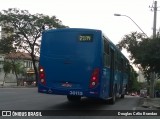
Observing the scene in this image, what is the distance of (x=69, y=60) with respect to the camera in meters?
18.2

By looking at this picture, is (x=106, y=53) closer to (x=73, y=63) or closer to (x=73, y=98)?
(x=73, y=63)

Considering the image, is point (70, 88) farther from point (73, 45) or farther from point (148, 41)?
point (148, 41)

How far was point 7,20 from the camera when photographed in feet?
255

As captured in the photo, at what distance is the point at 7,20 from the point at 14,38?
3.32 m

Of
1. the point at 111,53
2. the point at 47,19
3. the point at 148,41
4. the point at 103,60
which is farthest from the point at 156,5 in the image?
the point at 47,19

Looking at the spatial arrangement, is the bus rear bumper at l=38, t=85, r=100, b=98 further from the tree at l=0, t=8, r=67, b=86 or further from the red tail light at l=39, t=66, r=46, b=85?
the tree at l=0, t=8, r=67, b=86

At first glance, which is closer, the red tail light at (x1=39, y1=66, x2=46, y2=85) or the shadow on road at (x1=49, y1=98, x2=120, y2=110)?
the red tail light at (x1=39, y1=66, x2=46, y2=85)

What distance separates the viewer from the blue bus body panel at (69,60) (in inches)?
710

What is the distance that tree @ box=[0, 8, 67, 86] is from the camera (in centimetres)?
7719

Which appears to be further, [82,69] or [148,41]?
[148,41]

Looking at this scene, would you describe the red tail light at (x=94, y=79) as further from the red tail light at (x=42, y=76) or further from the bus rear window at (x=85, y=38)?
the red tail light at (x=42, y=76)

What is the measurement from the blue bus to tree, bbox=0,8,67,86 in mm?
58850

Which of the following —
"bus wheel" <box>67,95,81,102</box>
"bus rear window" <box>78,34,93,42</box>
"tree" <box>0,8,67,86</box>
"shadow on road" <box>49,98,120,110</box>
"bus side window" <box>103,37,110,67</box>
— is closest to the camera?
"bus rear window" <box>78,34,93,42</box>

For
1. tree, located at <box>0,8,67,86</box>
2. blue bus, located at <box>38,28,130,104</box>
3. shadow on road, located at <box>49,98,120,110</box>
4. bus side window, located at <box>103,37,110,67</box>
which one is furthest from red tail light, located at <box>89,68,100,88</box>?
tree, located at <box>0,8,67,86</box>
